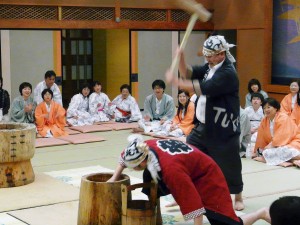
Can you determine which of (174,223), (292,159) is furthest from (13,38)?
(174,223)

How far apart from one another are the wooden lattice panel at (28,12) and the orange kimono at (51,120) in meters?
2.15

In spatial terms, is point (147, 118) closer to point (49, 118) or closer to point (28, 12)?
point (49, 118)

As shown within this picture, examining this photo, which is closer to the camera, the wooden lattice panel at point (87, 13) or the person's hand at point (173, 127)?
the person's hand at point (173, 127)

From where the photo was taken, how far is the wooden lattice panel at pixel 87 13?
412 inches

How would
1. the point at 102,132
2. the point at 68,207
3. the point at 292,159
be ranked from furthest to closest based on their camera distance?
the point at 102,132
the point at 292,159
the point at 68,207

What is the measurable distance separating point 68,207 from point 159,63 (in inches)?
301

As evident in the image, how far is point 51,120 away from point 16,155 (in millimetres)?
3357

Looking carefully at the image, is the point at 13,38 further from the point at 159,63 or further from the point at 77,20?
the point at 159,63

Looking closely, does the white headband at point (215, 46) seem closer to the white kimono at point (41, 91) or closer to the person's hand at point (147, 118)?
the person's hand at point (147, 118)

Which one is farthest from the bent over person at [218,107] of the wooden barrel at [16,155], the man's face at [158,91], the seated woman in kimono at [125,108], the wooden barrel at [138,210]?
the seated woman in kimono at [125,108]

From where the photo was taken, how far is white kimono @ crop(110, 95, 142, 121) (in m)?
10.1

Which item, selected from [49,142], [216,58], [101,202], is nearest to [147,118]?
[49,142]

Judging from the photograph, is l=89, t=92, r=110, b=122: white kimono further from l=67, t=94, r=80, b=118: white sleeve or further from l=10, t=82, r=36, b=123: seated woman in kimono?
l=10, t=82, r=36, b=123: seated woman in kimono

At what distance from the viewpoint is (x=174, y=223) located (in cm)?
420
